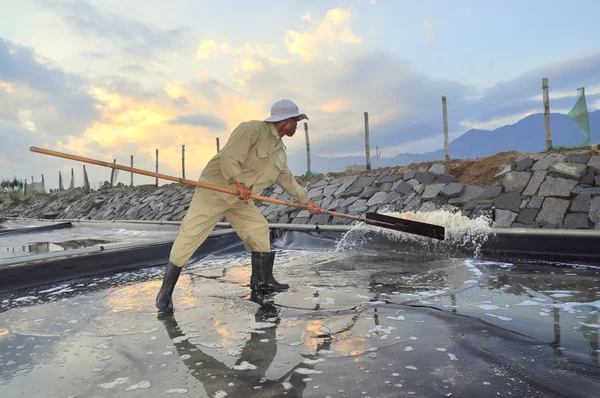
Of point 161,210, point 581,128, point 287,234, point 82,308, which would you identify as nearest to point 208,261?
point 287,234

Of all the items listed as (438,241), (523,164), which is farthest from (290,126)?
(523,164)

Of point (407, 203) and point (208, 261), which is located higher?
point (407, 203)

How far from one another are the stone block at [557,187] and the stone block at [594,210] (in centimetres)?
45

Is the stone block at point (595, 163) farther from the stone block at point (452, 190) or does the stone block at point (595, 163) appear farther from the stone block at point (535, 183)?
the stone block at point (452, 190)

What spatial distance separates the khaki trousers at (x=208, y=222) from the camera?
297 centimetres

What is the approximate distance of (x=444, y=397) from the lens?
143cm

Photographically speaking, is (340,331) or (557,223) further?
(557,223)

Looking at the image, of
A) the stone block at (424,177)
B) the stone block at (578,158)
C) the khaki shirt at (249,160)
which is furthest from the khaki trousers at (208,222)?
the stone block at (578,158)

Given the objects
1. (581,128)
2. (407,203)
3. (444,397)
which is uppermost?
(581,128)

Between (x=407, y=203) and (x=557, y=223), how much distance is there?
297cm

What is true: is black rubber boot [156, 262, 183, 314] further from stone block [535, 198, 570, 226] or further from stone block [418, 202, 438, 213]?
stone block [535, 198, 570, 226]

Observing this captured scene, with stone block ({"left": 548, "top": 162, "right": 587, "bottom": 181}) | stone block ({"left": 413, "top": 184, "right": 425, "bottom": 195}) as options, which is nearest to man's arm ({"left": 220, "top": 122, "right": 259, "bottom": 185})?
stone block ({"left": 413, "top": 184, "right": 425, "bottom": 195})

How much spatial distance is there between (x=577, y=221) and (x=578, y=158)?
1620 mm

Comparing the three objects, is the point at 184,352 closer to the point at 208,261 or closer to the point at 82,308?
the point at 82,308
